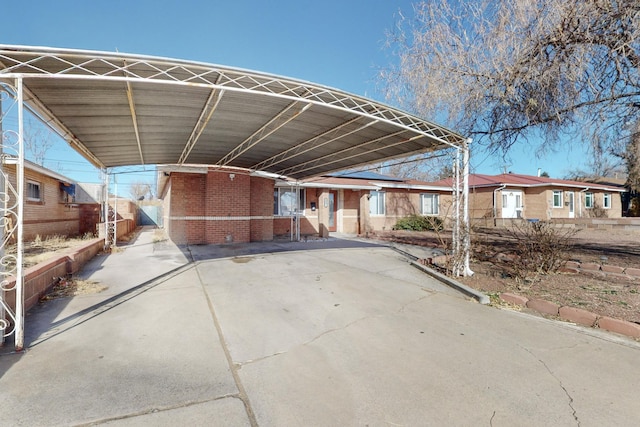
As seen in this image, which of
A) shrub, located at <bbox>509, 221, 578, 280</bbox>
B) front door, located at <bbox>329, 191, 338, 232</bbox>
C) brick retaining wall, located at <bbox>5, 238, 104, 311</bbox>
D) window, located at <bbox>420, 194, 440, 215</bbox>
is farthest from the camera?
window, located at <bbox>420, 194, 440, 215</bbox>

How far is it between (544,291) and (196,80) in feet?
23.4

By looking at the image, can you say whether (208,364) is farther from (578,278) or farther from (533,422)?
(578,278)

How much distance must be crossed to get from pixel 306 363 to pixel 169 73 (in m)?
4.37

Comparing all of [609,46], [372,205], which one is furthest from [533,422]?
[372,205]

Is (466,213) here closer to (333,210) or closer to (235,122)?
(235,122)

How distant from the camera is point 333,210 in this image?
669 inches

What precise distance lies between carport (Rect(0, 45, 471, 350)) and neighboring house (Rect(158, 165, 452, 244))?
2.15 metres

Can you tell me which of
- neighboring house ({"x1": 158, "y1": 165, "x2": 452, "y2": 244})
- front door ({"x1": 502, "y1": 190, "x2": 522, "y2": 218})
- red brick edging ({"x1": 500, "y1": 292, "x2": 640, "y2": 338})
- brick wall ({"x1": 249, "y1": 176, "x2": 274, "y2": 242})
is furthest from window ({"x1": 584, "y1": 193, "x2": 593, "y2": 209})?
red brick edging ({"x1": 500, "y1": 292, "x2": 640, "y2": 338})

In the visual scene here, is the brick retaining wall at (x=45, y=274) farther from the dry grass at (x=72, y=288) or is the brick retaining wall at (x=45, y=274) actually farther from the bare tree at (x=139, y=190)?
the bare tree at (x=139, y=190)

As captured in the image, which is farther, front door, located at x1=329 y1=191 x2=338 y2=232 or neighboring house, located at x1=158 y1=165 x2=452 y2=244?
front door, located at x1=329 y1=191 x2=338 y2=232

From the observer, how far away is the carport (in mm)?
3787

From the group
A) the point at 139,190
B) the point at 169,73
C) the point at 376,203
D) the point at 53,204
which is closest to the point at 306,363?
the point at 169,73

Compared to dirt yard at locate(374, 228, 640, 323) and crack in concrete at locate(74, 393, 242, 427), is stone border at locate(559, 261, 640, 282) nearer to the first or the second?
dirt yard at locate(374, 228, 640, 323)

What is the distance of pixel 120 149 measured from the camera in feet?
28.4
